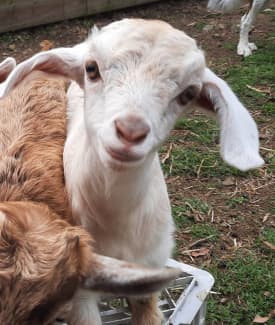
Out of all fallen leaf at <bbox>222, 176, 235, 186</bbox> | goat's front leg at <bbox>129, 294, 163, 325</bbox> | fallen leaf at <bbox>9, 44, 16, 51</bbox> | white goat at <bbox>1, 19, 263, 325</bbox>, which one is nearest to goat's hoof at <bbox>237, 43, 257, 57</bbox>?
fallen leaf at <bbox>9, 44, 16, 51</bbox>

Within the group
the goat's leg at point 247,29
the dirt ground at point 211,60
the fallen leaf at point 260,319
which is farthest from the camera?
the goat's leg at point 247,29

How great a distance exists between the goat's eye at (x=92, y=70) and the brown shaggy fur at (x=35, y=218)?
587 mm

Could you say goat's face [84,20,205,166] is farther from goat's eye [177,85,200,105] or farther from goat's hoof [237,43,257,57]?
goat's hoof [237,43,257,57]

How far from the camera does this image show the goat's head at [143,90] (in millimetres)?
2619

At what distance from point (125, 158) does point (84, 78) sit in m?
0.68

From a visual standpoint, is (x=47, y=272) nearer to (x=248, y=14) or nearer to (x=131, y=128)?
(x=131, y=128)

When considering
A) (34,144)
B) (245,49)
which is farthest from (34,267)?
(245,49)

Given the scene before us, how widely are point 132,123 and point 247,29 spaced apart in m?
6.11

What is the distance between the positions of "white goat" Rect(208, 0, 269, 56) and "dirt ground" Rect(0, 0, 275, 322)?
0.47 feet

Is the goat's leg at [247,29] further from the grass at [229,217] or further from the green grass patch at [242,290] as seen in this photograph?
the green grass patch at [242,290]

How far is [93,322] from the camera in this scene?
10.7 ft

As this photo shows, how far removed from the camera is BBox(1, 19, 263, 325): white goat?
8.77 feet

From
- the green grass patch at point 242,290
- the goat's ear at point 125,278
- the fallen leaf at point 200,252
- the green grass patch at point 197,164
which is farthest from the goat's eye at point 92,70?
the green grass patch at point 197,164

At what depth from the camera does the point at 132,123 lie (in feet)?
8.32
